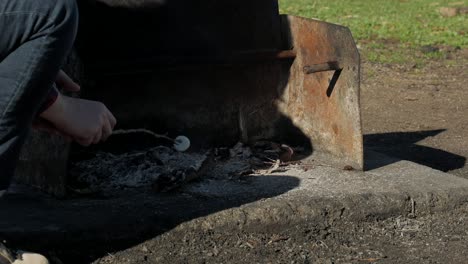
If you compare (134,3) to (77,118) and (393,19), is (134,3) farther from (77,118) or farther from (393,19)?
(393,19)

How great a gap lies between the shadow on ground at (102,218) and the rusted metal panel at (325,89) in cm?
58

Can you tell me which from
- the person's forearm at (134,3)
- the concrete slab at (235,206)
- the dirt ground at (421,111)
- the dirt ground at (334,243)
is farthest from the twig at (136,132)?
the dirt ground at (421,111)

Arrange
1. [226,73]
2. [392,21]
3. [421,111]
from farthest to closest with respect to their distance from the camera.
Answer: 1. [392,21]
2. [421,111]
3. [226,73]

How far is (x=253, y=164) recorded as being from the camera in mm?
3873

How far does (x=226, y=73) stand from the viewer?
4051 mm

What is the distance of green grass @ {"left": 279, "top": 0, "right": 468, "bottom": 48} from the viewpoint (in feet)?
30.3

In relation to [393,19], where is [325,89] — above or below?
above

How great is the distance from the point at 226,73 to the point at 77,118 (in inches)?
68.2

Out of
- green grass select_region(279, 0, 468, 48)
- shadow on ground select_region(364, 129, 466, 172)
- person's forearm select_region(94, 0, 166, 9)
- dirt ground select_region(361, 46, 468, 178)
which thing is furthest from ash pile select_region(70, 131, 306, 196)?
green grass select_region(279, 0, 468, 48)

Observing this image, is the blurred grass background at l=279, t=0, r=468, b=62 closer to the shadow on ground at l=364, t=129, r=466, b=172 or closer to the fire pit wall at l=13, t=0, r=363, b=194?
the shadow on ground at l=364, t=129, r=466, b=172

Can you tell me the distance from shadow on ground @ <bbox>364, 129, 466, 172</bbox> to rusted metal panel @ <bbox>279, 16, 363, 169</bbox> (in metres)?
0.33

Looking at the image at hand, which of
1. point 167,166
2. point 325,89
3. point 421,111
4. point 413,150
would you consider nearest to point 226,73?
point 325,89

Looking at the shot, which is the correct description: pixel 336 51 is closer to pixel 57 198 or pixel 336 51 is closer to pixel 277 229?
pixel 277 229

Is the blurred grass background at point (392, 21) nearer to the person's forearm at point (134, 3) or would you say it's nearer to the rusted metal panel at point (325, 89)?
the rusted metal panel at point (325, 89)
